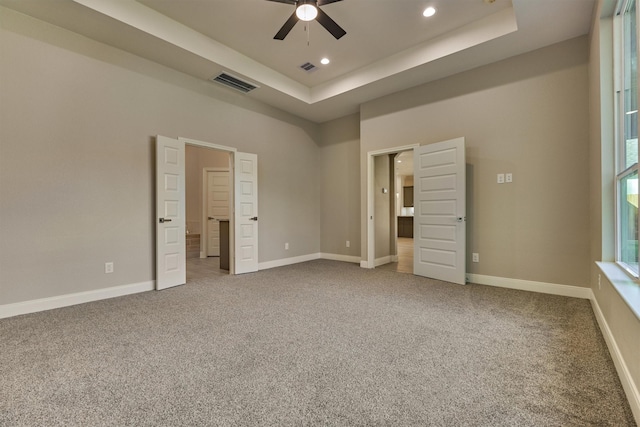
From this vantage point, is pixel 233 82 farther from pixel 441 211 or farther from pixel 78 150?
pixel 441 211

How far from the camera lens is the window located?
1998 millimetres

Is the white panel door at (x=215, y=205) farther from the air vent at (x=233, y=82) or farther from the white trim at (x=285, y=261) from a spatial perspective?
the air vent at (x=233, y=82)

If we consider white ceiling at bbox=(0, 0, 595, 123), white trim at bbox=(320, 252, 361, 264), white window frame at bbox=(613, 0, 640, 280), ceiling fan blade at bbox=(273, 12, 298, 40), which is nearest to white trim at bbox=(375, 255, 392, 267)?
white trim at bbox=(320, 252, 361, 264)

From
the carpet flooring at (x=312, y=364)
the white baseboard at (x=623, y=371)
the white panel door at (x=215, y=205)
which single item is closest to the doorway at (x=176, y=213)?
the carpet flooring at (x=312, y=364)

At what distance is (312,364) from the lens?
1.82 m

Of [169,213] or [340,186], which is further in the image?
[340,186]

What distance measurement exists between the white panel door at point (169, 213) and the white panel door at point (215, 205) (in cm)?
271

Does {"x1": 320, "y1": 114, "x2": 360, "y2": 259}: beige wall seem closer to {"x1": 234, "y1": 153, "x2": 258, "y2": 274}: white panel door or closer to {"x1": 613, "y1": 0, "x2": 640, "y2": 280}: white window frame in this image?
{"x1": 234, "y1": 153, "x2": 258, "y2": 274}: white panel door

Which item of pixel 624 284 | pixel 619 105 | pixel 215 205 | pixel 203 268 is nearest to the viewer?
pixel 624 284

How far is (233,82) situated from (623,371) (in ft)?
16.5

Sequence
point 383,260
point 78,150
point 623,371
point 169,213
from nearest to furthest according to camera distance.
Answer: point 623,371, point 78,150, point 169,213, point 383,260

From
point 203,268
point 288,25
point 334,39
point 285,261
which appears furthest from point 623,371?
point 203,268

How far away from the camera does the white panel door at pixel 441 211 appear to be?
12.5 feet

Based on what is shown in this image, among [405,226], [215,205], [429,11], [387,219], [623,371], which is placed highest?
[429,11]
